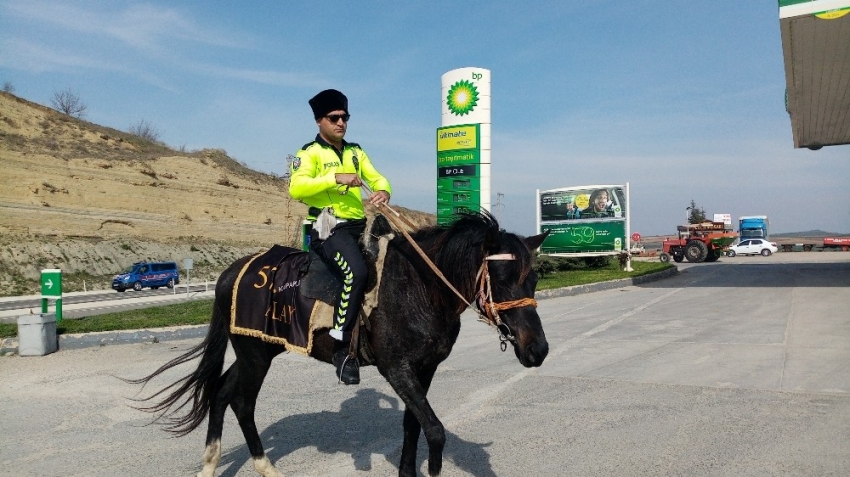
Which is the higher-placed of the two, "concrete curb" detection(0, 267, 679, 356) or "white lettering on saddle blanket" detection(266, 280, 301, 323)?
"white lettering on saddle blanket" detection(266, 280, 301, 323)

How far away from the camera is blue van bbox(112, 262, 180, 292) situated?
30000mm

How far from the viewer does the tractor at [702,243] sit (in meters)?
40.0

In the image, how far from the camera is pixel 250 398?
178 inches

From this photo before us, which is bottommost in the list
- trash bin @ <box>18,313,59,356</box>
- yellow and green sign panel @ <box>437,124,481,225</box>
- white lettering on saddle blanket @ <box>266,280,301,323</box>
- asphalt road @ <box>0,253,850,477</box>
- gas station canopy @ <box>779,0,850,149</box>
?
asphalt road @ <box>0,253,850,477</box>

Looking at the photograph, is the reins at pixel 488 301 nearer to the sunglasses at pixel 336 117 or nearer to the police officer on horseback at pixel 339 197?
the police officer on horseback at pixel 339 197

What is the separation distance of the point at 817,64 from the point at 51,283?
65.8 feet

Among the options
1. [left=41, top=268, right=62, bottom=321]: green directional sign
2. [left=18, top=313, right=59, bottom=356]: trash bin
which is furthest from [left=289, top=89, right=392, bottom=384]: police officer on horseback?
[left=41, top=268, right=62, bottom=321]: green directional sign

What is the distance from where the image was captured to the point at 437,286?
3.84m

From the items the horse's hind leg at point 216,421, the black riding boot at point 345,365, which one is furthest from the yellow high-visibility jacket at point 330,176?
the horse's hind leg at point 216,421

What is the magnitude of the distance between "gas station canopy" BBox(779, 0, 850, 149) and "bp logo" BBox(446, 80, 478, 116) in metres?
9.47

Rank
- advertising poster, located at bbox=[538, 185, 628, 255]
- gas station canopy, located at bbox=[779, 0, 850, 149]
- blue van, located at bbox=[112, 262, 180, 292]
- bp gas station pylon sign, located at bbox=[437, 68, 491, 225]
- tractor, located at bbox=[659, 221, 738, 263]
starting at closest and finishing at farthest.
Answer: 1. gas station canopy, located at bbox=[779, 0, 850, 149]
2. bp gas station pylon sign, located at bbox=[437, 68, 491, 225]
3. advertising poster, located at bbox=[538, 185, 628, 255]
4. blue van, located at bbox=[112, 262, 180, 292]
5. tractor, located at bbox=[659, 221, 738, 263]

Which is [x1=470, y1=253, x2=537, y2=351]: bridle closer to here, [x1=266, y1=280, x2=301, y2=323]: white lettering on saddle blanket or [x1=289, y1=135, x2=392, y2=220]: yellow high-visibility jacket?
[x1=289, y1=135, x2=392, y2=220]: yellow high-visibility jacket

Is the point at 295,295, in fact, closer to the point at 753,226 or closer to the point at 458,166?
the point at 458,166

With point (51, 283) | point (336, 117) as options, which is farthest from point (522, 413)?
point (51, 283)
